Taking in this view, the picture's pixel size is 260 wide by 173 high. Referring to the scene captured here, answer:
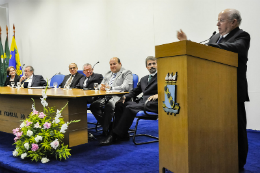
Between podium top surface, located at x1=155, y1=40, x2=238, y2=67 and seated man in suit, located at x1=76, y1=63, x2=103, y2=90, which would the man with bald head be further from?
seated man in suit, located at x1=76, y1=63, x2=103, y2=90

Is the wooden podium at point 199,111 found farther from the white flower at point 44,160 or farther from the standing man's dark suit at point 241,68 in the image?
the white flower at point 44,160

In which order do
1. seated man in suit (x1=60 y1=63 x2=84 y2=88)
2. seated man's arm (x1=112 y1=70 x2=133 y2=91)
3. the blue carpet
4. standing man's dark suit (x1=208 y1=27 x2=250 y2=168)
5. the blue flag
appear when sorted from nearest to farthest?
standing man's dark suit (x1=208 y1=27 x2=250 y2=168) → the blue carpet → seated man's arm (x1=112 y1=70 x2=133 y2=91) → seated man in suit (x1=60 y1=63 x2=84 y2=88) → the blue flag

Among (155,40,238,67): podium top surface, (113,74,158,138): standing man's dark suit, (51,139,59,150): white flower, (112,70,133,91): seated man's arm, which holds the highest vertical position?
(155,40,238,67): podium top surface

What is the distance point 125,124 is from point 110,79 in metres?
1.15

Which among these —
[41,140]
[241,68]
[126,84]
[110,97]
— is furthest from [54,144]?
[241,68]

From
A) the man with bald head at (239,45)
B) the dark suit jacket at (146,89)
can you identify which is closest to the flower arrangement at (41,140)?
the dark suit jacket at (146,89)

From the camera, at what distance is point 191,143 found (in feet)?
4.58

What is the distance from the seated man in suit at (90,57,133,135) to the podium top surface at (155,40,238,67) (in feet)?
5.91

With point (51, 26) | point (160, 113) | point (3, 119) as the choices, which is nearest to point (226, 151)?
point (160, 113)

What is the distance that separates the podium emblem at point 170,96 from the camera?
1.47 metres

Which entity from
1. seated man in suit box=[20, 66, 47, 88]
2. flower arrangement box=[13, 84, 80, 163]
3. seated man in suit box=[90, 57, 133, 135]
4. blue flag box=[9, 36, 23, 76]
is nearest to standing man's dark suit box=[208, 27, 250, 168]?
flower arrangement box=[13, 84, 80, 163]

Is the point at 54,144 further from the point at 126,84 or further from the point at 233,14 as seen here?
the point at 233,14

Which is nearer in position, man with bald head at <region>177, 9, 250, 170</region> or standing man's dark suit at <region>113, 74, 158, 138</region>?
man with bald head at <region>177, 9, 250, 170</region>

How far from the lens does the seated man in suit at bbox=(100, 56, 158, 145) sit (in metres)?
3.02
